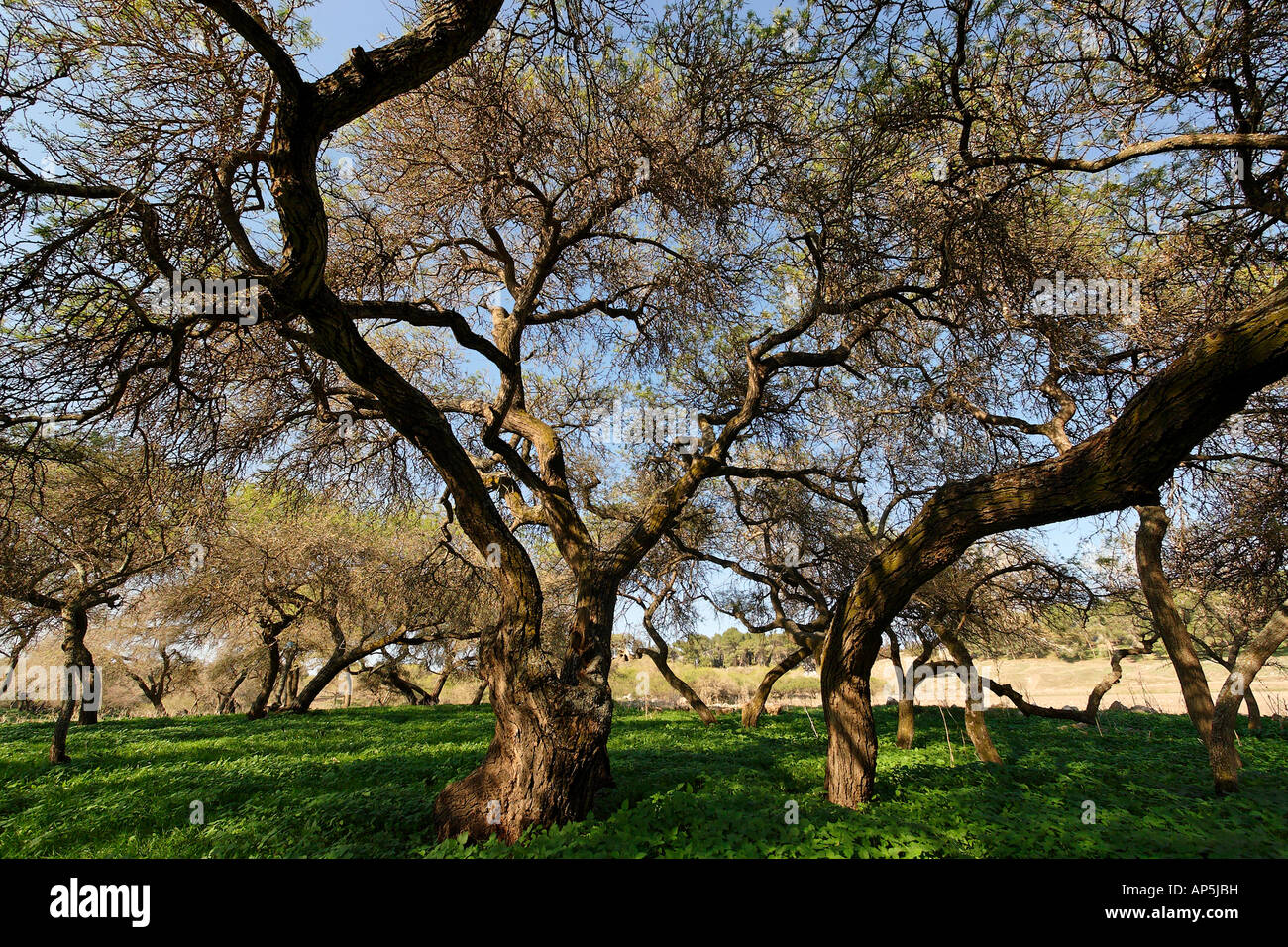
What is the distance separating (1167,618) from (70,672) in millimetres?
17247

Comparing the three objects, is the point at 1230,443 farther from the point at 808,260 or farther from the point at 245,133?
the point at 245,133

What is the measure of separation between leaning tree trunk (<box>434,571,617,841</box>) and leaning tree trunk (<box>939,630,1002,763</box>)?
279 inches

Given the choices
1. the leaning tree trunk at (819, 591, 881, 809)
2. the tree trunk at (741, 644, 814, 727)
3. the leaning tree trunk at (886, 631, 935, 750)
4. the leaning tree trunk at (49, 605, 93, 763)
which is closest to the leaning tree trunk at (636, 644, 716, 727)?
the tree trunk at (741, 644, 814, 727)

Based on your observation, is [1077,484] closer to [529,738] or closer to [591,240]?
[529,738]

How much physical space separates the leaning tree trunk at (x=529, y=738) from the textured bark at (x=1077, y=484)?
2276mm

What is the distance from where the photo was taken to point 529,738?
16.2ft

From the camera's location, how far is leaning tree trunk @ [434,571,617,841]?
4.79 meters

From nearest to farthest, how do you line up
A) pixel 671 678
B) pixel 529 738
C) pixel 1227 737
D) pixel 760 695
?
1. pixel 529 738
2. pixel 1227 737
3. pixel 760 695
4. pixel 671 678

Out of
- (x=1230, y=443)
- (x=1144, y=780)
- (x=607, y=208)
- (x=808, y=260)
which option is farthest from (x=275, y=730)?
(x=1230, y=443)

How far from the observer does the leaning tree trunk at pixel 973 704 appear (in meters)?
9.40

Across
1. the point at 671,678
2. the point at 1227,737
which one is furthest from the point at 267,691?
the point at 1227,737

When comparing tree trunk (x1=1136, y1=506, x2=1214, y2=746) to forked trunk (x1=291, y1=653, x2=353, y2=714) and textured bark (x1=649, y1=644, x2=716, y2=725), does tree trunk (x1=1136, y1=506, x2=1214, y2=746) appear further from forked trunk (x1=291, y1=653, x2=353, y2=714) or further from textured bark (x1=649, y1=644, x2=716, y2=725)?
forked trunk (x1=291, y1=653, x2=353, y2=714)

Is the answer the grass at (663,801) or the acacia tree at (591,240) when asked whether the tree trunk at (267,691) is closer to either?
the grass at (663,801)

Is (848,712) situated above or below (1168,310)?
below
